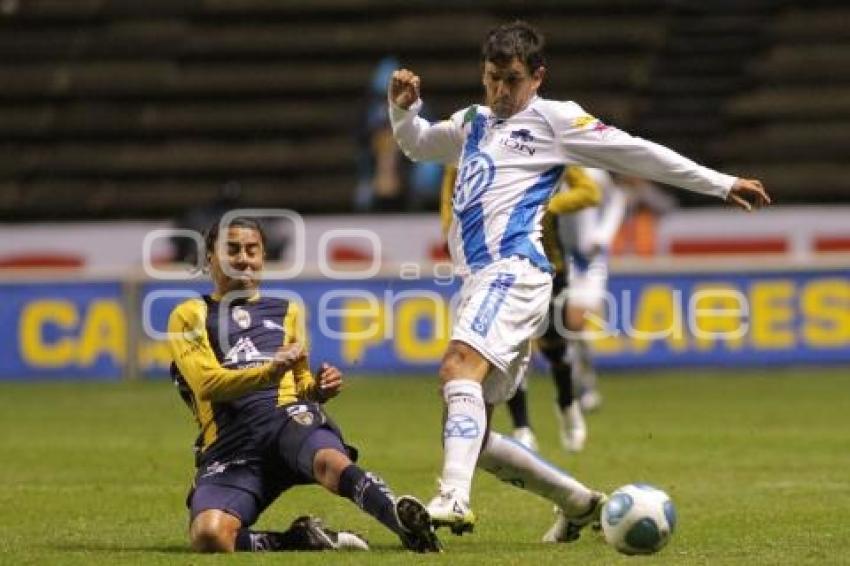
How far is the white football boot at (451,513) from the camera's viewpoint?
8.07 meters

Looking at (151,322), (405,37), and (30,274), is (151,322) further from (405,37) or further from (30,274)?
(405,37)

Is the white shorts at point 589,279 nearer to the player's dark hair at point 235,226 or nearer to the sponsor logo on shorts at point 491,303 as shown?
the player's dark hair at point 235,226

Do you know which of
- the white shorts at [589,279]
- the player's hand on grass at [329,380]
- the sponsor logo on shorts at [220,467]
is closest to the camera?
the player's hand on grass at [329,380]


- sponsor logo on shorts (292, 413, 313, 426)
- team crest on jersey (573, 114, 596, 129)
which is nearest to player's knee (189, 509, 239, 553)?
sponsor logo on shorts (292, 413, 313, 426)

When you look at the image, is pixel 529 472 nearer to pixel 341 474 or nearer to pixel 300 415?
pixel 341 474

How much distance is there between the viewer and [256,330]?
8.95m

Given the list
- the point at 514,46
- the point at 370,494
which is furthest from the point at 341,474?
the point at 514,46

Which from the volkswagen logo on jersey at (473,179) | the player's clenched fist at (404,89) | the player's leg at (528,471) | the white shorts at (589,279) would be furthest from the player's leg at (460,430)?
the white shorts at (589,279)

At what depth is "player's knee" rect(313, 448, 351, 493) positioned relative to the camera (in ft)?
27.9

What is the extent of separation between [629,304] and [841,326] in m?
1.96

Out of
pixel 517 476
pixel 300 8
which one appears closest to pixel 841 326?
pixel 300 8

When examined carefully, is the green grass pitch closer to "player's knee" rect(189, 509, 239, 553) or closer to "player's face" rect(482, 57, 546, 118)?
"player's knee" rect(189, 509, 239, 553)

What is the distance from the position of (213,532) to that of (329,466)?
524 mm

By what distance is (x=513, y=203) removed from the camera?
28.7 ft
